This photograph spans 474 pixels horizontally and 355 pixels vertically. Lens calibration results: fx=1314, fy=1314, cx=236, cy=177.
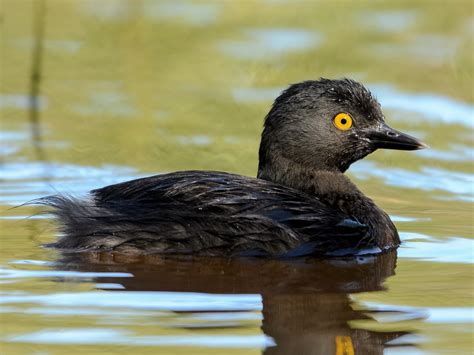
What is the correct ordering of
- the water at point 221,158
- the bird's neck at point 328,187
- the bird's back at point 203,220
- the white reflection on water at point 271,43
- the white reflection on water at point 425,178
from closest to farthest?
the water at point 221,158 → the bird's back at point 203,220 → the bird's neck at point 328,187 → the white reflection on water at point 425,178 → the white reflection on water at point 271,43

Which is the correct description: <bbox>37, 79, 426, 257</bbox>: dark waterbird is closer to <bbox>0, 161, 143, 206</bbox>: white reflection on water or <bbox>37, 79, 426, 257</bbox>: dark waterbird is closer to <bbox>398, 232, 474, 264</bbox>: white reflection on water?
<bbox>398, 232, 474, 264</bbox>: white reflection on water

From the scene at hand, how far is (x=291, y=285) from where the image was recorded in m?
8.03

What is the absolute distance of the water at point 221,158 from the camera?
23.1 ft

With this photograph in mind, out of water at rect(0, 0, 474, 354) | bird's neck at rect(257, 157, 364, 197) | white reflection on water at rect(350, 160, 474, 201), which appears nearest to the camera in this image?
water at rect(0, 0, 474, 354)

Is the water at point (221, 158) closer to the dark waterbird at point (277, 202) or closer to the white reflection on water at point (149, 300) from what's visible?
the white reflection on water at point (149, 300)

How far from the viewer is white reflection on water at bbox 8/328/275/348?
6695 millimetres

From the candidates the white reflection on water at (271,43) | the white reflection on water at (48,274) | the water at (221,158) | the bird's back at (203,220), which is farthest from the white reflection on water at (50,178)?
the white reflection on water at (271,43)

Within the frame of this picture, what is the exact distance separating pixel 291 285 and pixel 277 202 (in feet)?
2.71

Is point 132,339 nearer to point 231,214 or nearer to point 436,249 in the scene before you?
point 231,214

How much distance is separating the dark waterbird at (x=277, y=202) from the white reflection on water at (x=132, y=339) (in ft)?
5.32

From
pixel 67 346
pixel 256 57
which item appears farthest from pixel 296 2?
pixel 67 346

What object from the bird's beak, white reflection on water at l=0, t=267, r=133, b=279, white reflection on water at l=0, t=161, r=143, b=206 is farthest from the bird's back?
white reflection on water at l=0, t=161, r=143, b=206

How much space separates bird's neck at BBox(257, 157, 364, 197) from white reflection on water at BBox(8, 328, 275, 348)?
270 cm

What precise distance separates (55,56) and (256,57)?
8.03 feet
